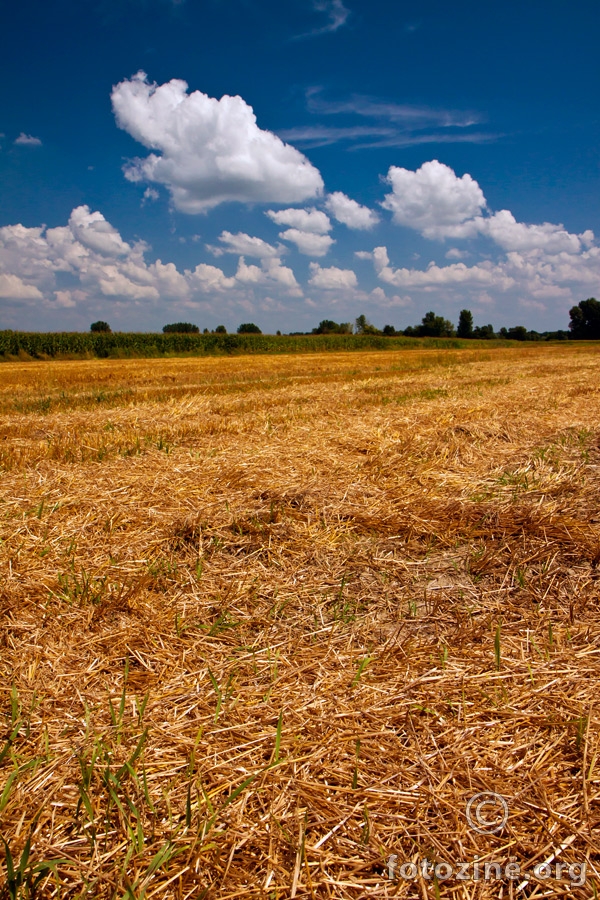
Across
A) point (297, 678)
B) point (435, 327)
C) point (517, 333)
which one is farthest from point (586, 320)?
point (297, 678)

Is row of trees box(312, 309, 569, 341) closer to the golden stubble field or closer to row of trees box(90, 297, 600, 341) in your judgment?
row of trees box(90, 297, 600, 341)

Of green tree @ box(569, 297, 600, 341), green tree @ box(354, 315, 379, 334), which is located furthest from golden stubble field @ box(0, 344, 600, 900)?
green tree @ box(569, 297, 600, 341)

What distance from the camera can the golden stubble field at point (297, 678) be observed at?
1.36 meters

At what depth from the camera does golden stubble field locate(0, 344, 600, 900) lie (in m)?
1.36

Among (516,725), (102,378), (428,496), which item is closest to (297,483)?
(428,496)

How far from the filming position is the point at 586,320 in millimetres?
105375

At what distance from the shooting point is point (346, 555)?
312cm

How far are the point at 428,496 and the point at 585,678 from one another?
209 cm

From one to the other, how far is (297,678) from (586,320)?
405 feet

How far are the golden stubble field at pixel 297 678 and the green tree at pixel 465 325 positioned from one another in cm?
10517

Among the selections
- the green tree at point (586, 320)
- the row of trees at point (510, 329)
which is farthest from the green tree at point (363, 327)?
the green tree at point (586, 320)

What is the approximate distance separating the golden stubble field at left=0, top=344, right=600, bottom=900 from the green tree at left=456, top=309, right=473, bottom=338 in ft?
345

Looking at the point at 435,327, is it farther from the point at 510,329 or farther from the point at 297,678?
the point at 297,678

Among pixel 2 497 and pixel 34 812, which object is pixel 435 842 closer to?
pixel 34 812
